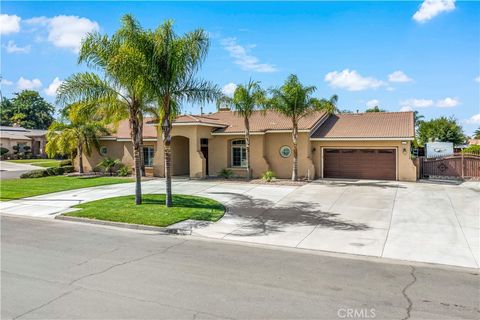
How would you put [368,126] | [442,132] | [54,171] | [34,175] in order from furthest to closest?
[442,132]
[54,171]
[34,175]
[368,126]

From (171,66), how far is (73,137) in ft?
54.8

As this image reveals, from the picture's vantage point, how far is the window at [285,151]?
23942 millimetres

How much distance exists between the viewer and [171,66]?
43.9 ft

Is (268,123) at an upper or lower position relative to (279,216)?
upper

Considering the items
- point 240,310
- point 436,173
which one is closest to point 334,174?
point 436,173

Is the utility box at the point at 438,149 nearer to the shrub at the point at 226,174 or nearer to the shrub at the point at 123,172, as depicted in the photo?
the shrub at the point at 226,174

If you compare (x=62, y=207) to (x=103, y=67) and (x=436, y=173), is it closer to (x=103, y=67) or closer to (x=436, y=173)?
(x=103, y=67)

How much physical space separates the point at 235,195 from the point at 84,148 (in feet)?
51.0

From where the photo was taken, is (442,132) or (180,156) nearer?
(180,156)

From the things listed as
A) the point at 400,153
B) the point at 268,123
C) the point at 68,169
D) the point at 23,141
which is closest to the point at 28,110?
the point at 23,141

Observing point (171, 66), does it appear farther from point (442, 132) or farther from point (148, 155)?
point (442, 132)

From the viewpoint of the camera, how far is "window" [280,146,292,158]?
2394 cm

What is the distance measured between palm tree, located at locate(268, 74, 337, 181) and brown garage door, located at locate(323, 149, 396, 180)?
3.40m

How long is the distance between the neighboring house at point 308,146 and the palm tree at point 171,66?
9.70 m
